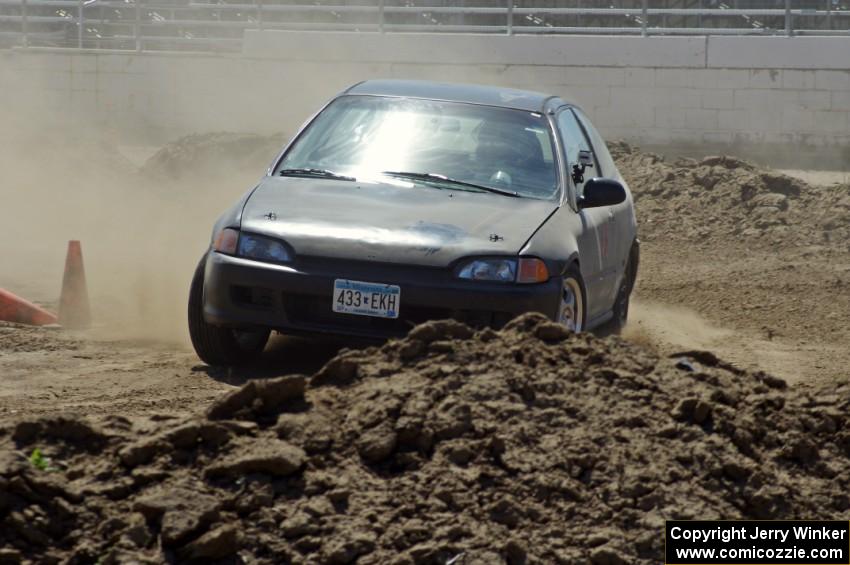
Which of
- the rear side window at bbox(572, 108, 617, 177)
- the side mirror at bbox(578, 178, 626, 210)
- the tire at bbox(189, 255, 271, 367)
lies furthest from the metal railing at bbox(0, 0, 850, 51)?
the tire at bbox(189, 255, 271, 367)

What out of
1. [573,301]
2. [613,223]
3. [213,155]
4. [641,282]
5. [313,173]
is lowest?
[641,282]

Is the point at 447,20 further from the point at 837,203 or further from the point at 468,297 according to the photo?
the point at 468,297

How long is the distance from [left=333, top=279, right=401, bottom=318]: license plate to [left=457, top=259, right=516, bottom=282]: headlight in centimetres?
37

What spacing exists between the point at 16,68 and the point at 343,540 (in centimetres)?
2284

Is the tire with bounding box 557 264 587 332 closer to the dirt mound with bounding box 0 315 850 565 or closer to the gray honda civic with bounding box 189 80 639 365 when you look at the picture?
the gray honda civic with bounding box 189 80 639 365

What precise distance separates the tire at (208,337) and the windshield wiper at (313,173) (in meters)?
0.87

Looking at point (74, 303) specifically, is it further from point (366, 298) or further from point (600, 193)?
point (600, 193)

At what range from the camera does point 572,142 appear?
9.47 metres

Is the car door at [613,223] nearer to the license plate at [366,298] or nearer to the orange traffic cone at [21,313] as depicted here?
the license plate at [366,298]

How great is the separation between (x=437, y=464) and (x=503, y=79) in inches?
797

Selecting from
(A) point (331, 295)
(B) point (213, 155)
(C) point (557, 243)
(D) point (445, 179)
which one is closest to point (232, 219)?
(A) point (331, 295)

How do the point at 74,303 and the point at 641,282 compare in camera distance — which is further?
the point at 641,282

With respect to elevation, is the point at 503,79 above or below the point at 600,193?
below

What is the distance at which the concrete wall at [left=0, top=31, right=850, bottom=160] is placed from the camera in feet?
78.2
